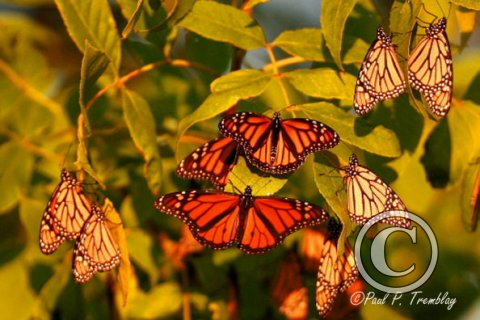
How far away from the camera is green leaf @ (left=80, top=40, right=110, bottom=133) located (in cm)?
172

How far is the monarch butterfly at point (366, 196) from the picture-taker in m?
1.67

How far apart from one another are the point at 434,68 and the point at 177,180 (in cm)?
72

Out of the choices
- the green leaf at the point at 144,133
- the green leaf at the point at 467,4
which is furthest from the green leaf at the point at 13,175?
the green leaf at the point at 467,4

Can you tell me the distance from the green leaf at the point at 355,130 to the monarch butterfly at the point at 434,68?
0.10m

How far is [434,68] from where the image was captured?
1.68 metres

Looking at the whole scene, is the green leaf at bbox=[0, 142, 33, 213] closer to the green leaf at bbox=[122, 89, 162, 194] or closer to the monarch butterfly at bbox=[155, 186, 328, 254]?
the green leaf at bbox=[122, 89, 162, 194]

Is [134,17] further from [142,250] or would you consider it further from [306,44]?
[142,250]

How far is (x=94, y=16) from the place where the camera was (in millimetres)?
1941

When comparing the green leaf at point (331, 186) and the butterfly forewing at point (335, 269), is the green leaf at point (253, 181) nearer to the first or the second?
the green leaf at point (331, 186)

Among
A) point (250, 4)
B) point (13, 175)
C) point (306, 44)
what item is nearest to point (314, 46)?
point (306, 44)

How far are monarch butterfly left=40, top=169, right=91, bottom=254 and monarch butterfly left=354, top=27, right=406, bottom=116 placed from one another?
0.57 metres

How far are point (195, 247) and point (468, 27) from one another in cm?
76

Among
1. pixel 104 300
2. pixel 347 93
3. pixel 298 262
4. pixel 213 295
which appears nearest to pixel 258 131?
pixel 347 93

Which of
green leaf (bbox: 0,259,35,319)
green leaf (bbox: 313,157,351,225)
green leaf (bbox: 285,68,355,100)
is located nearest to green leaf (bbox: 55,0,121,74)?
green leaf (bbox: 285,68,355,100)
